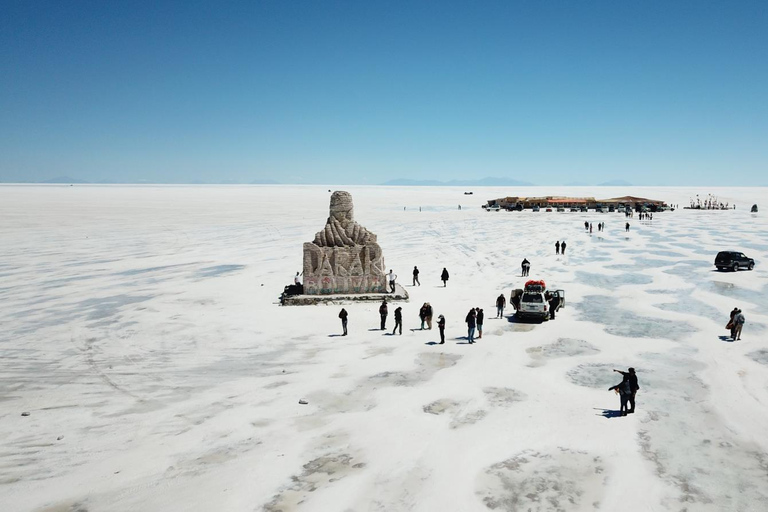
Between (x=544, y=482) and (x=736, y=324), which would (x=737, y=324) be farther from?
(x=544, y=482)

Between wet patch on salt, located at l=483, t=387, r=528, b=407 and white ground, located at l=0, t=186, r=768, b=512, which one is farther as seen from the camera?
wet patch on salt, located at l=483, t=387, r=528, b=407

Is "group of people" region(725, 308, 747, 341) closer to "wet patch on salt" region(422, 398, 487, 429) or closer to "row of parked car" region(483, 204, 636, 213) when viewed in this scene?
"wet patch on salt" region(422, 398, 487, 429)

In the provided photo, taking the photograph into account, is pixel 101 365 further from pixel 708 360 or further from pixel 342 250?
pixel 708 360

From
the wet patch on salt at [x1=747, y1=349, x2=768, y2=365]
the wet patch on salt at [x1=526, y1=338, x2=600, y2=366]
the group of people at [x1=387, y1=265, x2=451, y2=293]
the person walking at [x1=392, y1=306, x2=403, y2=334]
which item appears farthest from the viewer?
the group of people at [x1=387, y1=265, x2=451, y2=293]

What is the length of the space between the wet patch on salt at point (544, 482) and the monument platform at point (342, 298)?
12.6m

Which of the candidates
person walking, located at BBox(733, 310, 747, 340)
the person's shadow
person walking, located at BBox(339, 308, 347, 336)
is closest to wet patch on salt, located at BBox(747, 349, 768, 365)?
person walking, located at BBox(733, 310, 747, 340)

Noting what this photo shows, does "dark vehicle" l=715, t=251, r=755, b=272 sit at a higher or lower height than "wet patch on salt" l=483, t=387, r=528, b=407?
higher

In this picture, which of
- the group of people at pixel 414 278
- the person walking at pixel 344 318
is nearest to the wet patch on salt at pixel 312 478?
the person walking at pixel 344 318

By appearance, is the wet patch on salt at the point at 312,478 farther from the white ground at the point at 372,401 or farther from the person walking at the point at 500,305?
the person walking at the point at 500,305

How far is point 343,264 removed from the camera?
2203 centimetres

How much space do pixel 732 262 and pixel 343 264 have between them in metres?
20.5

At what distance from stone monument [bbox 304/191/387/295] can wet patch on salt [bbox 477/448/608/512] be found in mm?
13298

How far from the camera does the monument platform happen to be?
21141 mm

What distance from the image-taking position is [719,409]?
1112 cm
